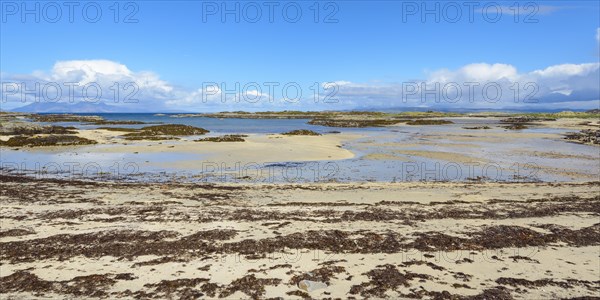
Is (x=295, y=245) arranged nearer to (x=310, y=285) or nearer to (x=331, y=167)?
(x=310, y=285)

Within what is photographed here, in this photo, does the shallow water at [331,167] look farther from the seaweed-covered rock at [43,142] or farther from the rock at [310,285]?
the rock at [310,285]

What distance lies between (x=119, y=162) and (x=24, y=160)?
6860 mm

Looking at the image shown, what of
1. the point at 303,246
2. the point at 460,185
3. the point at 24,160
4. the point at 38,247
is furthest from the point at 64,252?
→ the point at 24,160

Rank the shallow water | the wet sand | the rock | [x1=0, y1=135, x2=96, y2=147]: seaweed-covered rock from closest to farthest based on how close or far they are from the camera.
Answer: the rock, the wet sand, the shallow water, [x1=0, y1=135, x2=96, y2=147]: seaweed-covered rock

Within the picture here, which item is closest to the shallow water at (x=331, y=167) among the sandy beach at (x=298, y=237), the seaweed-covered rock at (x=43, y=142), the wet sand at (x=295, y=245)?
the sandy beach at (x=298, y=237)

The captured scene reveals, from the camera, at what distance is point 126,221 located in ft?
37.2

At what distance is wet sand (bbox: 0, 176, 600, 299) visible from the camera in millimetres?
7336

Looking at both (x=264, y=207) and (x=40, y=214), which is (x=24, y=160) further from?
(x=264, y=207)

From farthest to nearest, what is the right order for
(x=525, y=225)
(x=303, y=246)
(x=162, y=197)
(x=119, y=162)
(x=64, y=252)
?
(x=119, y=162)
(x=162, y=197)
(x=525, y=225)
(x=303, y=246)
(x=64, y=252)

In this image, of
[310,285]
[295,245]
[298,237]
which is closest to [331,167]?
[298,237]

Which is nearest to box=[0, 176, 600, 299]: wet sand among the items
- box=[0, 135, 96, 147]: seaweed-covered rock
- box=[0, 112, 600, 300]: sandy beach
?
box=[0, 112, 600, 300]: sandy beach

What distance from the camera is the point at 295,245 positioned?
9.47 metres

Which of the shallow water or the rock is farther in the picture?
the shallow water

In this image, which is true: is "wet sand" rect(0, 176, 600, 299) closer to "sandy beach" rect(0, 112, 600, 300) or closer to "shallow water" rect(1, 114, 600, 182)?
"sandy beach" rect(0, 112, 600, 300)
